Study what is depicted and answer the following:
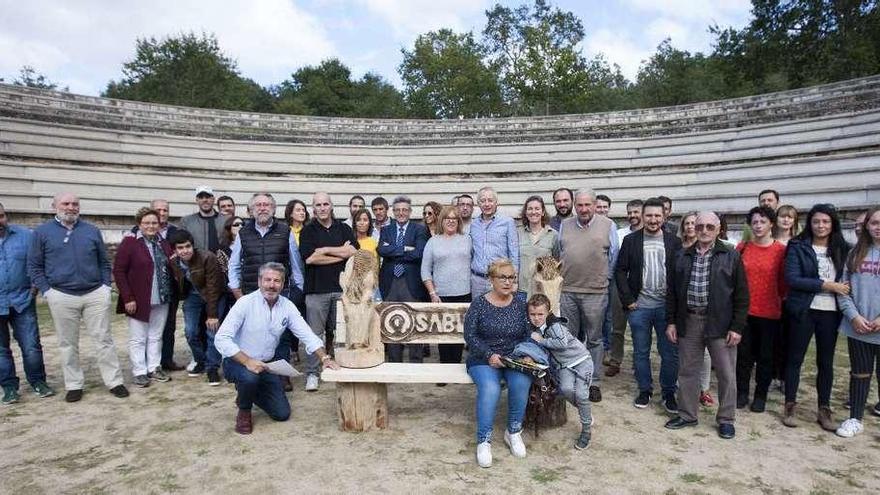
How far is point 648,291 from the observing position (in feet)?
13.9

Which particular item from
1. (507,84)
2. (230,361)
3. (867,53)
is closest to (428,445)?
(230,361)

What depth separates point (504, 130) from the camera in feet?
53.5

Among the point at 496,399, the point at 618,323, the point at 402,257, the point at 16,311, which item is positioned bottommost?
the point at 496,399

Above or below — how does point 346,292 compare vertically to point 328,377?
above

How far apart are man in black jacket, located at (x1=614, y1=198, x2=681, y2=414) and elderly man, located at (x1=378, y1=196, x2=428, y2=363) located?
1911mm

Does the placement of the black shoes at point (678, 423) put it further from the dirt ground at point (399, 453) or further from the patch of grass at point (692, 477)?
the patch of grass at point (692, 477)

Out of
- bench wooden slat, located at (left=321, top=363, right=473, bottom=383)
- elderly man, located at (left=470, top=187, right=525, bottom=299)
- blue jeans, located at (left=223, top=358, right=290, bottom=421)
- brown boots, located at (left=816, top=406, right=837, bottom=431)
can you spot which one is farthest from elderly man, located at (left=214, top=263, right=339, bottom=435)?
brown boots, located at (left=816, top=406, right=837, bottom=431)

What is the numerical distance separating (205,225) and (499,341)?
377 centimetres

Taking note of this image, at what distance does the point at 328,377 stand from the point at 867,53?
27269 millimetres

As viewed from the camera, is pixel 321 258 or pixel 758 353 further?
pixel 321 258

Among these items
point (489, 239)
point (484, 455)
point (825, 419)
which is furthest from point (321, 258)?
point (825, 419)

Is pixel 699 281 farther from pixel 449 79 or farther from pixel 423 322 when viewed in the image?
pixel 449 79

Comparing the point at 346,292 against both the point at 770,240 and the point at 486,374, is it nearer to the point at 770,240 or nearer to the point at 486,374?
the point at 486,374

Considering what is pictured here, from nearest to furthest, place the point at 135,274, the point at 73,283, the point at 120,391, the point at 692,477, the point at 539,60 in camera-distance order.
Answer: the point at 692,477 < the point at 73,283 < the point at 120,391 < the point at 135,274 < the point at 539,60
